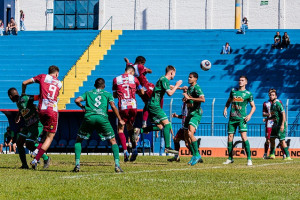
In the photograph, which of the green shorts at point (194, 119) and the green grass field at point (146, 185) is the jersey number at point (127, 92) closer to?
the green shorts at point (194, 119)

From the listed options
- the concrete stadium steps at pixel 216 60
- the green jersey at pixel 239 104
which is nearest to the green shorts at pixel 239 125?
the green jersey at pixel 239 104

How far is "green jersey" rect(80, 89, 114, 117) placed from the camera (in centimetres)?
1200

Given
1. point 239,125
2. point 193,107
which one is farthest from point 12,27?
point 193,107

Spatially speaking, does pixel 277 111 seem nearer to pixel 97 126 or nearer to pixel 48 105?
pixel 48 105

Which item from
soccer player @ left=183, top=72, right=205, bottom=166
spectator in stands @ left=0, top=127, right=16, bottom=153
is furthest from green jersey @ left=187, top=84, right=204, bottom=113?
spectator in stands @ left=0, top=127, right=16, bottom=153

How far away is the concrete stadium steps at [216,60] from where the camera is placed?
3172 centimetres

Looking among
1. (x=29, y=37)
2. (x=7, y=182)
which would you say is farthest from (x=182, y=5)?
(x=7, y=182)

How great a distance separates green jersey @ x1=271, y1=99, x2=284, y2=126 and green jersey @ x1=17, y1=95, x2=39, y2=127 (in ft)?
29.5

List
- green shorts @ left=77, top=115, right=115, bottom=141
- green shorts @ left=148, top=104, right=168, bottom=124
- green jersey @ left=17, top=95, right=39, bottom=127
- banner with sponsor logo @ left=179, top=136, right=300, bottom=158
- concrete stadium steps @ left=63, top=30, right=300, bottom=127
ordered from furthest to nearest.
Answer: concrete stadium steps @ left=63, top=30, right=300, bottom=127
banner with sponsor logo @ left=179, top=136, right=300, bottom=158
green shorts @ left=148, top=104, right=168, bottom=124
green jersey @ left=17, top=95, right=39, bottom=127
green shorts @ left=77, top=115, right=115, bottom=141

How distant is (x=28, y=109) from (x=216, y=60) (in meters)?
22.5

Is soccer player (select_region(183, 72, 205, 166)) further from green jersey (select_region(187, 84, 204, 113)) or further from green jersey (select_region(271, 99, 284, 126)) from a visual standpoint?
green jersey (select_region(271, 99, 284, 126))

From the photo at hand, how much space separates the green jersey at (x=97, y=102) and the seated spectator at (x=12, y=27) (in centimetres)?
3015

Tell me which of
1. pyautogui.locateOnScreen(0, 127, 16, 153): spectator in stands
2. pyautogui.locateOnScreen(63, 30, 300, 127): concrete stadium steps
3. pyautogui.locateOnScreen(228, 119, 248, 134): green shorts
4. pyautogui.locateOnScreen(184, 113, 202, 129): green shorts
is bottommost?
pyautogui.locateOnScreen(0, 127, 16, 153): spectator in stands

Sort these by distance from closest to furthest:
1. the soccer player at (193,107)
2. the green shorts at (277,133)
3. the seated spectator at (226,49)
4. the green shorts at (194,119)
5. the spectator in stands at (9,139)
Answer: the soccer player at (193,107) → the green shorts at (194,119) → the green shorts at (277,133) → the spectator in stands at (9,139) → the seated spectator at (226,49)
